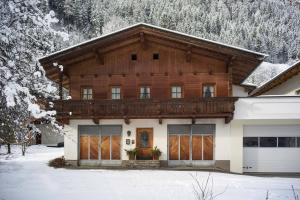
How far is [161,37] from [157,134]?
6.22 meters

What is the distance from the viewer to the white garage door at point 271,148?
24.6 meters

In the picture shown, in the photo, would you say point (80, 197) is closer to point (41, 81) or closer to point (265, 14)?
point (41, 81)

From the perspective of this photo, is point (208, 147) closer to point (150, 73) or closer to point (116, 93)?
point (150, 73)

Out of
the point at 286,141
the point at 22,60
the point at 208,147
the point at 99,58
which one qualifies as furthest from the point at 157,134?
the point at 22,60

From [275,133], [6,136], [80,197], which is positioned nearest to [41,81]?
[6,136]

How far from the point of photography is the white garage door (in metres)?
24.6

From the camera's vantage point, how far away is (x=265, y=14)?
14975 cm

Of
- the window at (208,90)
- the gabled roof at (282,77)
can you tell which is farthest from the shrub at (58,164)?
the gabled roof at (282,77)

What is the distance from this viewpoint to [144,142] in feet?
79.0

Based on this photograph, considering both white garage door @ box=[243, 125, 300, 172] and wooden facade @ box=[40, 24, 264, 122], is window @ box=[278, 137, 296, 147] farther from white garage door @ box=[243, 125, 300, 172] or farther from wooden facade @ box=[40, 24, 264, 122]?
wooden facade @ box=[40, 24, 264, 122]

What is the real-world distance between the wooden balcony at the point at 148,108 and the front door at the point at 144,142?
1374 mm

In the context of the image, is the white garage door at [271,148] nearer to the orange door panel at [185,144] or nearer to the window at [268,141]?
the window at [268,141]

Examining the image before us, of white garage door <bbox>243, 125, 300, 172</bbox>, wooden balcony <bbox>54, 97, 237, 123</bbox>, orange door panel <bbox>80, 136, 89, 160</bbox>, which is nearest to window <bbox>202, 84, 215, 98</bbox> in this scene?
wooden balcony <bbox>54, 97, 237, 123</bbox>

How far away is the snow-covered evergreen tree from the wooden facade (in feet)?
45.6
